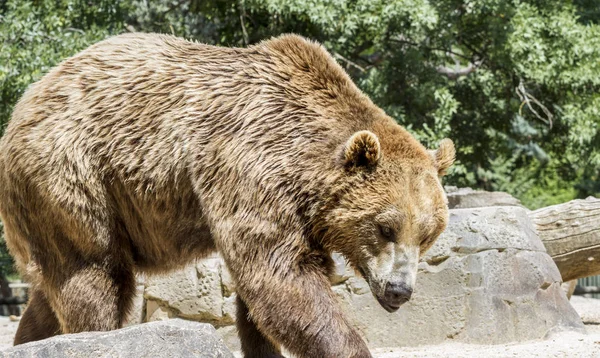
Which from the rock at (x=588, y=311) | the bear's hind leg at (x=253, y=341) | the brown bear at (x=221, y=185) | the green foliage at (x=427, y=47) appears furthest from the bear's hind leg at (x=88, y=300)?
the rock at (x=588, y=311)

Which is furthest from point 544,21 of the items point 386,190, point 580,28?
point 386,190

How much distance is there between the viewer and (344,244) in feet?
17.3

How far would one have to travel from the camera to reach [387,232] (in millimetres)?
5090

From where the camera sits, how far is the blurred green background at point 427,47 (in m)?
12.4

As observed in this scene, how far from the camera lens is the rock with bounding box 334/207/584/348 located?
802 centimetres

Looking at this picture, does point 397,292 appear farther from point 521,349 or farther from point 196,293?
point 196,293

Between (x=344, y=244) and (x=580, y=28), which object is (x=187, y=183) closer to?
(x=344, y=244)

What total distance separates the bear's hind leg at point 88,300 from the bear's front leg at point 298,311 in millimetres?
976

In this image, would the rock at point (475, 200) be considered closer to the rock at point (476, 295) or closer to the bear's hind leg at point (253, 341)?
the rock at point (476, 295)

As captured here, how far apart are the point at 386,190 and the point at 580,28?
925cm

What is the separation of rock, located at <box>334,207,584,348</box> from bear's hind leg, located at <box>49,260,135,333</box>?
10.5 ft

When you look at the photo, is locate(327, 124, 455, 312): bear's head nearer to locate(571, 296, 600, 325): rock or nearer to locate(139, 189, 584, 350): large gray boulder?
locate(139, 189, 584, 350): large gray boulder

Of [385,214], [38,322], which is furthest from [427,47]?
[385,214]

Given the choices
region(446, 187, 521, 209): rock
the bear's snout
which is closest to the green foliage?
region(446, 187, 521, 209): rock
